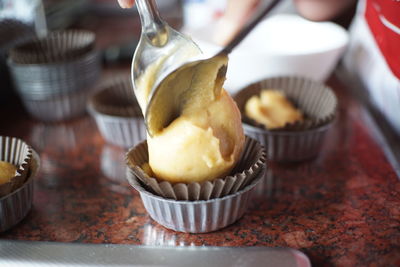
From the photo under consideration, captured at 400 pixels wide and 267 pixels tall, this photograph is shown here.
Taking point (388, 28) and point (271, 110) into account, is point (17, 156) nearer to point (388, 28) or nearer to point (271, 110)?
point (271, 110)

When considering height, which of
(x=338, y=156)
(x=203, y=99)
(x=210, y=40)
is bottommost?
(x=338, y=156)

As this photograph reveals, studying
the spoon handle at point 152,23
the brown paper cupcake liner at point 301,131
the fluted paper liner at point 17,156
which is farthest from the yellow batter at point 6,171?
the brown paper cupcake liner at point 301,131

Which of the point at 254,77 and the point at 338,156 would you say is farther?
the point at 254,77

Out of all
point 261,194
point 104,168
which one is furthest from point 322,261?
point 104,168

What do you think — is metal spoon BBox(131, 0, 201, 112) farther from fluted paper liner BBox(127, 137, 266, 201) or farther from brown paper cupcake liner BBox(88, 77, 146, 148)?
brown paper cupcake liner BBox(88, 77, 146, 148)

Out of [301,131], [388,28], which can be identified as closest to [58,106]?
[301,131]

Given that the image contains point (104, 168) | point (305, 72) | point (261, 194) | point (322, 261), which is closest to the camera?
point (322, 261)

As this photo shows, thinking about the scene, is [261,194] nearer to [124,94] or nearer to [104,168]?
[104,168]

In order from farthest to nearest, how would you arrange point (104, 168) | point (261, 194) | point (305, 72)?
point (305, 72) < point (104, 168) < point (261, 194)
